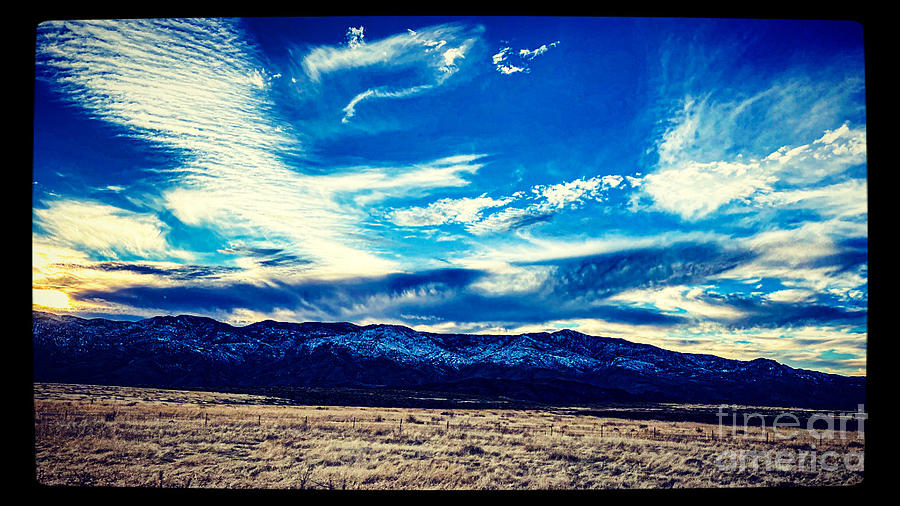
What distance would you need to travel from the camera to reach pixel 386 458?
821 cm

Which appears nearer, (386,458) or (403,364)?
(386,458)

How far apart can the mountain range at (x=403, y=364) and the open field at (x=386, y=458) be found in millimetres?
31946

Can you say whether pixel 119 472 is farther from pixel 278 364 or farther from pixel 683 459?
pixel 278 364

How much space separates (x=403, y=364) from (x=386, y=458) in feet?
181

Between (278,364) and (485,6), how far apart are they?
6114 centimetres

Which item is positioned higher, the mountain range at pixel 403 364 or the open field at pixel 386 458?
the open field at pixel 386 458

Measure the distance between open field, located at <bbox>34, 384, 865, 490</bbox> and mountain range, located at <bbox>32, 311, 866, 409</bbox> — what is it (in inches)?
1258

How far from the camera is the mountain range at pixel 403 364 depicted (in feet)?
142

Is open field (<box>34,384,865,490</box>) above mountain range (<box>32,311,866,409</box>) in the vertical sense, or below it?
above

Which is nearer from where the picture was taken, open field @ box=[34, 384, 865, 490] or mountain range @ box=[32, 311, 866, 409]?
open field @ box=[34, 384, 865, 490]

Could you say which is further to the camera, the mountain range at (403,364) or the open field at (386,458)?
the mountain range at (403,364)

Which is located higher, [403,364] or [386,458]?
[386,458]

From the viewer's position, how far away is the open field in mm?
7109
